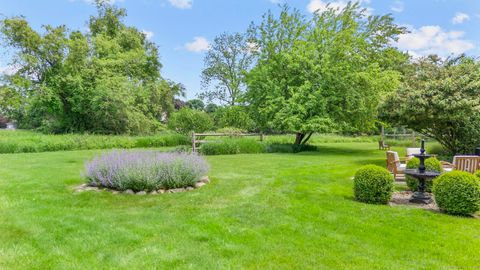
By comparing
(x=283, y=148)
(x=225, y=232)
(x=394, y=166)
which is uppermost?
(x=394, y=166)

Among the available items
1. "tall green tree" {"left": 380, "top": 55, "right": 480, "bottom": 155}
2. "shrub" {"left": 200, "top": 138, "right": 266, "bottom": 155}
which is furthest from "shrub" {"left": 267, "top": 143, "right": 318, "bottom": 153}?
"tall green tree" {"left": 380, "top": 55, "right": 480, "bottom": 155}

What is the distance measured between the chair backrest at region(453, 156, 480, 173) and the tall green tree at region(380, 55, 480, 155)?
2.43 m

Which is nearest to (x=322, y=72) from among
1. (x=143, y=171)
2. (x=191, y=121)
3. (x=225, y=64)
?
(x=191, y=121)

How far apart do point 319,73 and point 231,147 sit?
571 cm

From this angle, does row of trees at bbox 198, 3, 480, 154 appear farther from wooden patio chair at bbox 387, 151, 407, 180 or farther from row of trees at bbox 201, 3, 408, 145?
wooden patio chair at bbox 387, 151, 407, 180

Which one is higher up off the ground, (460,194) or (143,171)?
(143,171)

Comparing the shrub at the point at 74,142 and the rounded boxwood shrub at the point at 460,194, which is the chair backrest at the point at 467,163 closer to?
the rounded boxwood shrub at the point at 460,194

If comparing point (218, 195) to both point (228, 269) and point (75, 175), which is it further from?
point (75, 175)

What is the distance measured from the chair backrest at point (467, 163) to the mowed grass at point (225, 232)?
306 cm

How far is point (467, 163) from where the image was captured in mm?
7188

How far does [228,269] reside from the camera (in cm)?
289

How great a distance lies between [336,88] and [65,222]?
13.6 meters

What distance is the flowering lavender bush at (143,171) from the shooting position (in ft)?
19.9

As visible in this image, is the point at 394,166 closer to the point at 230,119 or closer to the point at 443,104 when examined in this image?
the point at 443,104
